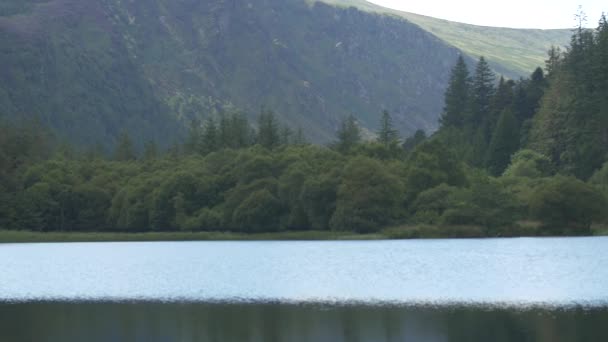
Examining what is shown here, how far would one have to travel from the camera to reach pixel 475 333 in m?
46.6

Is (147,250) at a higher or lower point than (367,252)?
lower

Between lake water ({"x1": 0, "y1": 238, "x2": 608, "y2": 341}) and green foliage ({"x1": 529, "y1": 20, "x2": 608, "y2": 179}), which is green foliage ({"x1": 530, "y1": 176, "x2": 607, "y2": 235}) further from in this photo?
green foliage ({"x1": 529, "y1": 20, "x2": 608, "y2": 179})

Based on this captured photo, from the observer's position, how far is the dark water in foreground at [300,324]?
46312mm

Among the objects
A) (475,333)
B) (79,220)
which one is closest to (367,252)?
(475,333)

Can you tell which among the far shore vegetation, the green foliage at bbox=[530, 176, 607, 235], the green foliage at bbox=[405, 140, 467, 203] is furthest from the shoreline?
the green foliage at bbox=[405, 140, 467, 203]

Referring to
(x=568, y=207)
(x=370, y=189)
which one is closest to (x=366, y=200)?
(x=370, y=189)

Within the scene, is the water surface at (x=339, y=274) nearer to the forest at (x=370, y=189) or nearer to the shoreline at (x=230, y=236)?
the shoreline at (x=230, y=236)

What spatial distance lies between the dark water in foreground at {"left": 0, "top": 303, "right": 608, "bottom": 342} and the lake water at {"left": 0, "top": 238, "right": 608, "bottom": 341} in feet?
0.21

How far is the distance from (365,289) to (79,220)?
4907 inches

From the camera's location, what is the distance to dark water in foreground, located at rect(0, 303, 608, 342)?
46312 mm

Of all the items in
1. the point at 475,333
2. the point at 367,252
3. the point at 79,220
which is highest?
the point at 475,333

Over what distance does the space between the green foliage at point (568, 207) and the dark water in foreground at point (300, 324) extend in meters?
82.8

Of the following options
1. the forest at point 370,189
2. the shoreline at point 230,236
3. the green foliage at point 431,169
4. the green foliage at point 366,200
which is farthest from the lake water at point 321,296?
the green foliage at point 431,169

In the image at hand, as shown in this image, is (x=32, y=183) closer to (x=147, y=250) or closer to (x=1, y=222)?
(x=1, y=222)
